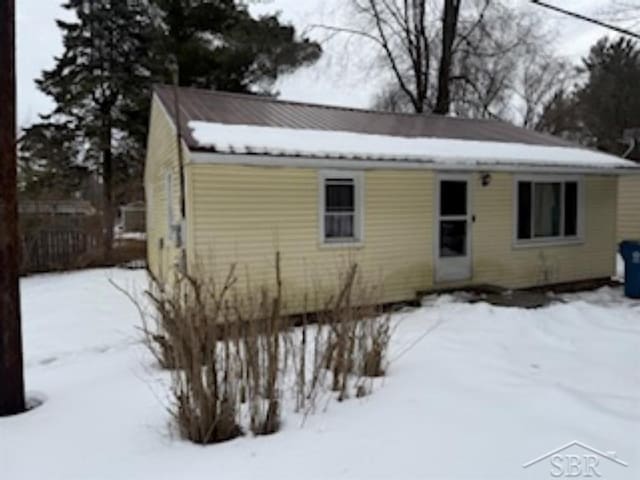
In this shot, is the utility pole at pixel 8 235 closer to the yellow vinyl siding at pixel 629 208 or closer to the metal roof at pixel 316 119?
the metal roof at pixel 316 119

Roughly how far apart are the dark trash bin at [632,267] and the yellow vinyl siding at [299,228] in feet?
12.7

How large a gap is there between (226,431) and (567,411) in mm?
2491

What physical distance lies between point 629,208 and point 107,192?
17017 mm

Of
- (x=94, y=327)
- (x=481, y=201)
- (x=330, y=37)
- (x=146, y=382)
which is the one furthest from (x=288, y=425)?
(x=330, y=37)

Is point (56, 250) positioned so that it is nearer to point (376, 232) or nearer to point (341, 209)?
point (341, 209)

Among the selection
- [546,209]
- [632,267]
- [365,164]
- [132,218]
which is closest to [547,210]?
[546,209]

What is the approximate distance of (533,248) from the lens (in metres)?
10.2

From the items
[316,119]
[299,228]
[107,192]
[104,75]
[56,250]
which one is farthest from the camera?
[107,192]

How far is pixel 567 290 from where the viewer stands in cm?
1045

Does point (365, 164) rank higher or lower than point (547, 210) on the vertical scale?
higher

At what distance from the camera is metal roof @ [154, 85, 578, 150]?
335 inches

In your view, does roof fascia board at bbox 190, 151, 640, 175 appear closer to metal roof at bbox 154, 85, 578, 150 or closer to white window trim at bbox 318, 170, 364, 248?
white window trim at bbox 318, 170, 364, 248

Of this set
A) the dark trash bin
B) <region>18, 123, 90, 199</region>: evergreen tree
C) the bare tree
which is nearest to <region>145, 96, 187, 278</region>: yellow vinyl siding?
<region>18, 123, 90, 199</region>: evergreen tree

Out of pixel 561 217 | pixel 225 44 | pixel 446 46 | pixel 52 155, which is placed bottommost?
pixel 561 217
